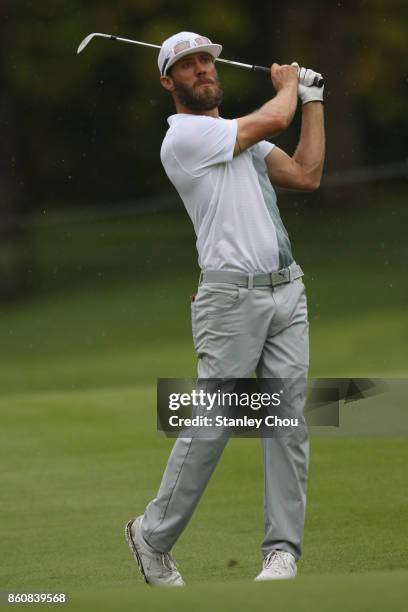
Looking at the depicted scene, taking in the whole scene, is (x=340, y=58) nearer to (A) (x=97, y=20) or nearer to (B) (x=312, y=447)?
(A) (x=97, y=20)

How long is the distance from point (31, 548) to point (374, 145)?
72.5ft

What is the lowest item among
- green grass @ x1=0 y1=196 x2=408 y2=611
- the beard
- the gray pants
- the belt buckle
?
green grass @ x1=0 y1=196 x2=408 y2=611

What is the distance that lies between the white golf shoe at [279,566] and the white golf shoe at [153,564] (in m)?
0.28

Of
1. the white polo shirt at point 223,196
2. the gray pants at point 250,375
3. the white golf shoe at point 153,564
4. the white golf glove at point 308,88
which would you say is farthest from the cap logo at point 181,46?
the white golf shoe at point 153,564

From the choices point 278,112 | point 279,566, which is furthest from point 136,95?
point 279,566

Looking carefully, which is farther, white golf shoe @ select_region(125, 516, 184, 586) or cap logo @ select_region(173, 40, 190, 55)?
cap logo @ select_region(173, 40, 190, 55)

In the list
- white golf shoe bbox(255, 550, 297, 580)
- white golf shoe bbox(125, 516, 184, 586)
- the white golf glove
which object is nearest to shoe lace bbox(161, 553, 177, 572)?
white golf shoe bbox(125, 516, 184, 586)

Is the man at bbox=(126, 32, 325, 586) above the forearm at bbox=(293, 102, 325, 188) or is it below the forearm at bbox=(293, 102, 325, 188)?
below

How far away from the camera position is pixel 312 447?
306 inches

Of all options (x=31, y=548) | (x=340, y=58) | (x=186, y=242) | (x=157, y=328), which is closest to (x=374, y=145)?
(x=340, y=58)

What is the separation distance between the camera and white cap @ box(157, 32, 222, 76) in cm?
513

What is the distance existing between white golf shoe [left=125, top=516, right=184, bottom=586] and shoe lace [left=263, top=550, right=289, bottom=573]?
0.93 feet

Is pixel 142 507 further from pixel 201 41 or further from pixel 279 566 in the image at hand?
pixel 201 41

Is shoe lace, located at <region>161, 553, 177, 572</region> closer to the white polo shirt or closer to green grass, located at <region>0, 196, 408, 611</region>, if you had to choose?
green grass, located at <region>0, 196, 408, 611</region>
